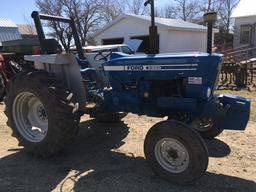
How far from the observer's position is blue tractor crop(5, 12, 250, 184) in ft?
12.8

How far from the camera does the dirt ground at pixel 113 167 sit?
3.90 m

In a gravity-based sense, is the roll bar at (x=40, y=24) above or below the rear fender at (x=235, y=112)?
above

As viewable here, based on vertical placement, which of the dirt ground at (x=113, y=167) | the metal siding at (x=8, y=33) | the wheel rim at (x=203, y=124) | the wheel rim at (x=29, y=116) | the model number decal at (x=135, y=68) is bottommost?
the dirt ground at (x=113, y=167)

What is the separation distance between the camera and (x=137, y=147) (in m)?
5.15

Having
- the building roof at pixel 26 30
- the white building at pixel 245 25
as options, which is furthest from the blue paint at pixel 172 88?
the building roof at pixel 26 30

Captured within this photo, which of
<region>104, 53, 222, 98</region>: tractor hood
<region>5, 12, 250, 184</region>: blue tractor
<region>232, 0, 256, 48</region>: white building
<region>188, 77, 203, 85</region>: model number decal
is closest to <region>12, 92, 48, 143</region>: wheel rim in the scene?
<region>5, 12, 250, 184</region>: blue tractor

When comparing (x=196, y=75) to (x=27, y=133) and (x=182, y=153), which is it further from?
(x=27, y=133)

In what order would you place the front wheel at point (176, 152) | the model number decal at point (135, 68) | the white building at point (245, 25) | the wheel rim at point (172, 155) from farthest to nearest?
the white building at point (245, 25) → the model number decal at point (135, 68) → the wheel rim at point (172, 155) → the front wheel at point (176, 152)

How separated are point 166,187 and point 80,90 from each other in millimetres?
1875

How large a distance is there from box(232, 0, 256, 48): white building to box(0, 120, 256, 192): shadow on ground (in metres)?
21.6

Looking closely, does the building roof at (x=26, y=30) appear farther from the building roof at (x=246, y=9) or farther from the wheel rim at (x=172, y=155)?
the wheel rim at (x=172, y=155)

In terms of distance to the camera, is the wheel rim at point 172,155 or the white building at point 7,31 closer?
the wheel rim at point 172,155

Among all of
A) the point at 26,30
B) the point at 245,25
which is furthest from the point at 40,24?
the point at 26,30

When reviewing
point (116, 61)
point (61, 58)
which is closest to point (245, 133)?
point (116, 61)
